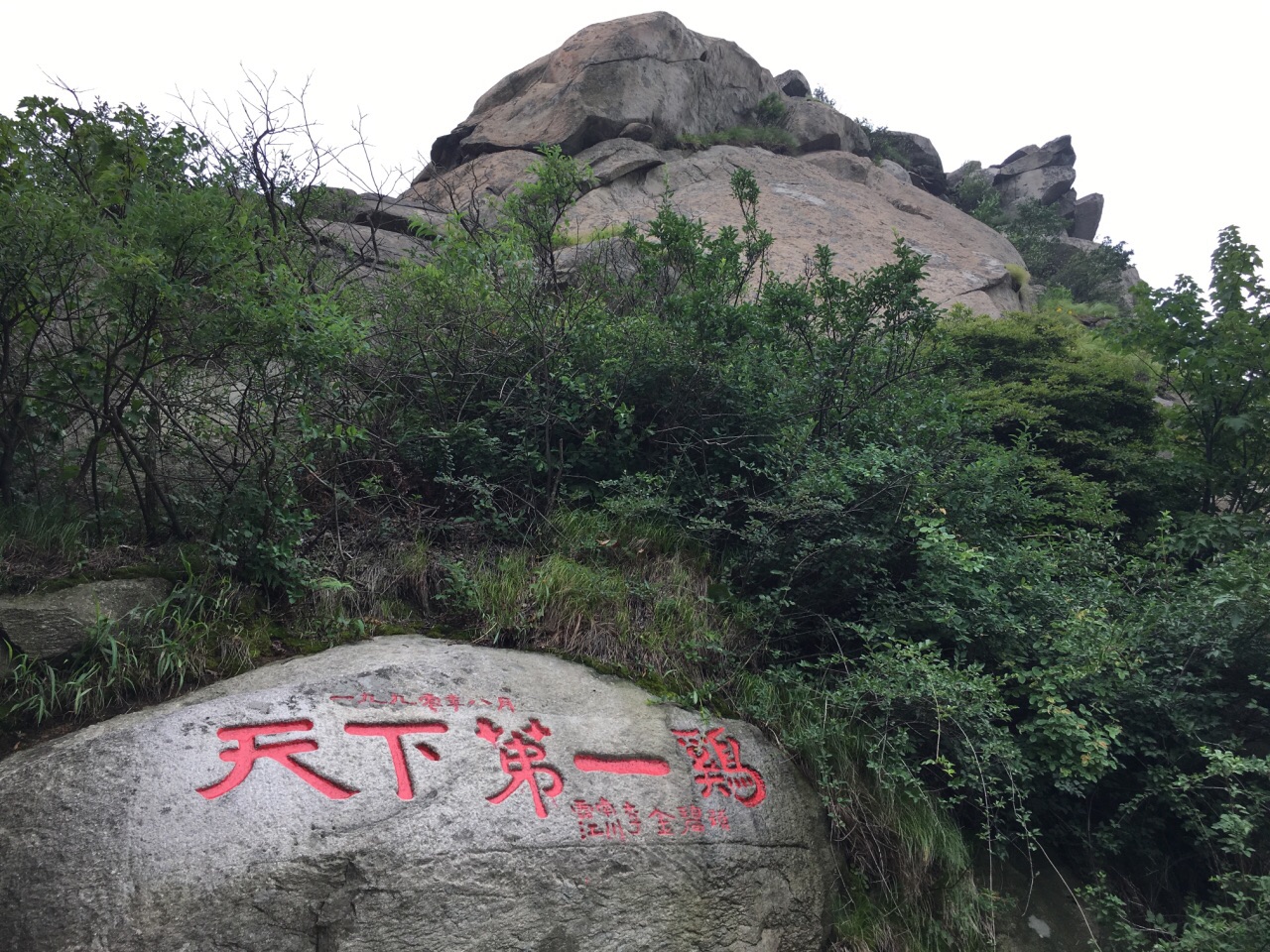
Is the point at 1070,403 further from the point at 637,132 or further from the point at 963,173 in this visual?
the point at 963,173

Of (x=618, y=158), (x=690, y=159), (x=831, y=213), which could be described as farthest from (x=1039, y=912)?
(x=690, y=159)

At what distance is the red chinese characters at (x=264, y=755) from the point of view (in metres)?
3.48

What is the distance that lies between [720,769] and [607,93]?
1200 cm

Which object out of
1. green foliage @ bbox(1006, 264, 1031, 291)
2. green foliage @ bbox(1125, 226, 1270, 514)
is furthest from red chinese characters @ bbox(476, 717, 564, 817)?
green foliage @ bbox(1006, 264, 1031, 291)

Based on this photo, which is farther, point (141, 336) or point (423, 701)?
point (141, 336)

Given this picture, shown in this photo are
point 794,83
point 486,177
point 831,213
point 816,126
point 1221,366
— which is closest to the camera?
point 1221,366

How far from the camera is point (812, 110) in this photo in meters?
16.1

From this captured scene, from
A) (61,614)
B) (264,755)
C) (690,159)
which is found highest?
(690,159)

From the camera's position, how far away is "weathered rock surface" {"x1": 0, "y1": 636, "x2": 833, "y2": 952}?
10.4 ft

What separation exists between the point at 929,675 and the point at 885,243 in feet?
31.9

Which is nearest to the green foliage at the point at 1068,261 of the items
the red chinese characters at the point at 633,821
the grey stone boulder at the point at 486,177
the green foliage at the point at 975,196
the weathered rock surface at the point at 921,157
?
the green foliage at the point at 975,196

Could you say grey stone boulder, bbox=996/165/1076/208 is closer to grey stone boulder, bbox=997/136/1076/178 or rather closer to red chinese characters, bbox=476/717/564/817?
grey stone boulder, bbox=997/136/1076/178

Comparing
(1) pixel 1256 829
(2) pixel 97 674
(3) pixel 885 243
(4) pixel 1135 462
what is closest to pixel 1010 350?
(4) pixel 1135 462

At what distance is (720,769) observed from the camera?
14.2 feet
